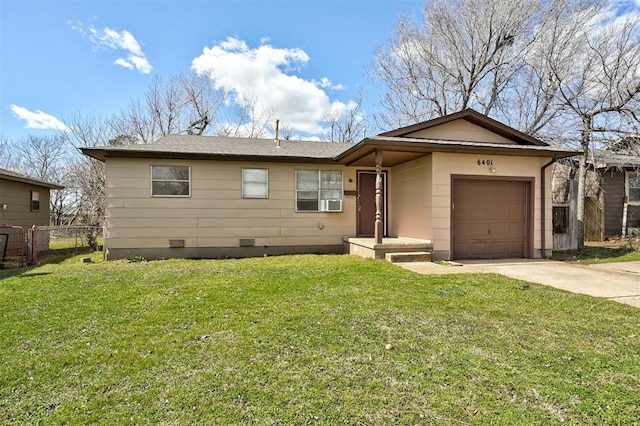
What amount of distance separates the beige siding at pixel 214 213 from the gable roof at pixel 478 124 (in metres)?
2.26

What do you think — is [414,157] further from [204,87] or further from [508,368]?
[204,87]

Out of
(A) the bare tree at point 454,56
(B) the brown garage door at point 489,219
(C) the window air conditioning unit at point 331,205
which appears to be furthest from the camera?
(A) the bare tree at point 454,56

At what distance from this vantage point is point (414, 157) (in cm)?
895

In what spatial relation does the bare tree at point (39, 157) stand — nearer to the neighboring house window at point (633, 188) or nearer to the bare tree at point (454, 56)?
the bare tree at point (454, 56)

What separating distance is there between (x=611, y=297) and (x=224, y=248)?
8182 millimetres

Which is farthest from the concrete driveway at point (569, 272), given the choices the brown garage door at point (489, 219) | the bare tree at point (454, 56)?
the bare tree at point (454, 56)

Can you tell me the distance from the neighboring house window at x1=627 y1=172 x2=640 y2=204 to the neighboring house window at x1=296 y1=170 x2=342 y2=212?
13.0m

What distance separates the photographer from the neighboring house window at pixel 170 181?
9016 mm

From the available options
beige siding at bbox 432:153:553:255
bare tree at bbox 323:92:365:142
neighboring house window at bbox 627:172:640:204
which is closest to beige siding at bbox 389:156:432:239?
beige siding at bbox 432:153:553:255

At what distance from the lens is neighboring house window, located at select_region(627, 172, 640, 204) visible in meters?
14.1

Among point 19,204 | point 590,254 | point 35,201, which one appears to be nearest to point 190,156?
point 19,204

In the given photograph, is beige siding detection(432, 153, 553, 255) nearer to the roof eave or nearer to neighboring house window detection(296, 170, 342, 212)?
neighboring house window detection(296, 170, 342, 212)

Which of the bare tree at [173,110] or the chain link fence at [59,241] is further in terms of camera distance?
the bare tree at [173,110]

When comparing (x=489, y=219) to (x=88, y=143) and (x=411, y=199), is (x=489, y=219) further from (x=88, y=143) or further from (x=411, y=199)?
(x=88, y=143)
